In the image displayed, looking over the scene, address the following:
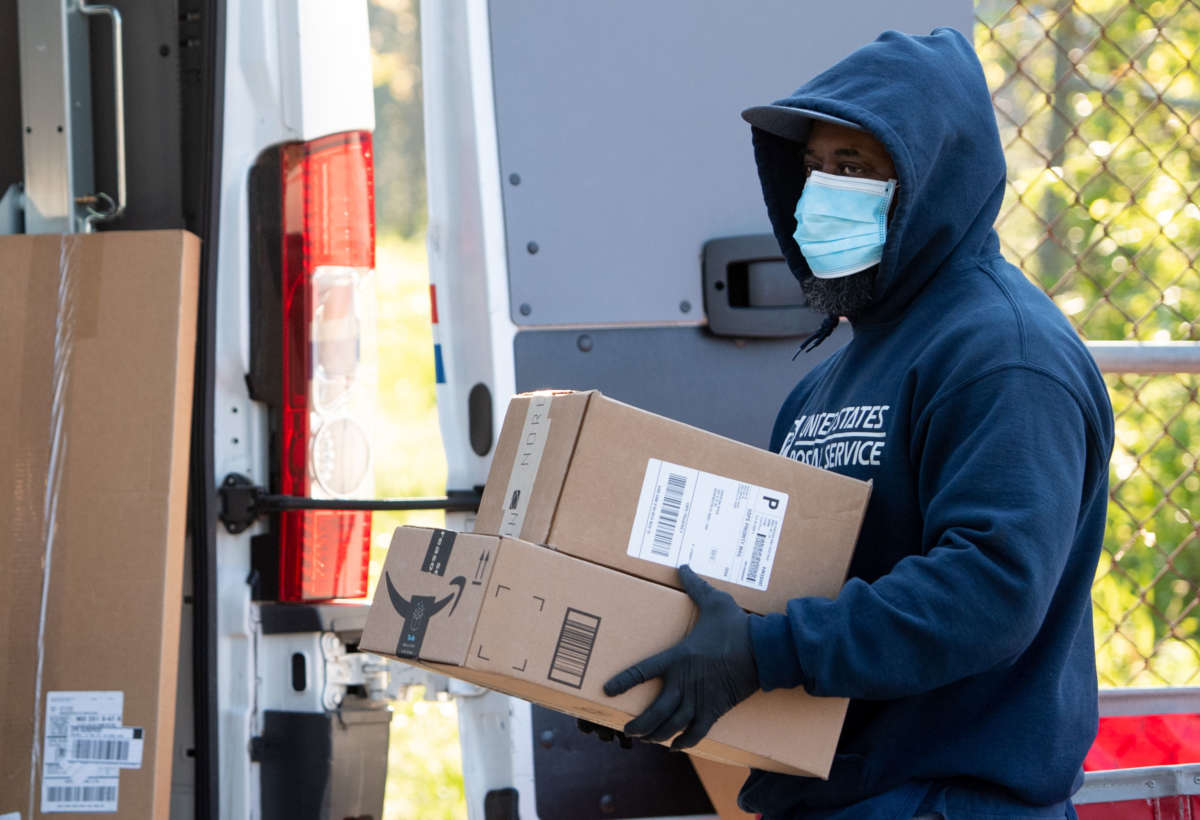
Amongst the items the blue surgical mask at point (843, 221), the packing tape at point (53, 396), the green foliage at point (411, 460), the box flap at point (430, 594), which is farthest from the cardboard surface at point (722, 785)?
the green foliage at point (411, 460)

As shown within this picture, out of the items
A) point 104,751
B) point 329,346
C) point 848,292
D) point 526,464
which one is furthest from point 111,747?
point 848,292

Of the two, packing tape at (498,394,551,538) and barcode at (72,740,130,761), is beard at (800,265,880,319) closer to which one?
packing tape at (498,394,551,538)

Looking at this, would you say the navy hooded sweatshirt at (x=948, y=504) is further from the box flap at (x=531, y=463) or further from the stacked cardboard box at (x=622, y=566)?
the box flap at (x=531, y=463)

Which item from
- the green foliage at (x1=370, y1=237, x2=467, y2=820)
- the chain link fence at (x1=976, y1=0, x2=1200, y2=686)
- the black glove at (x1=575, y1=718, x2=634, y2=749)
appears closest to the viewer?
the black glove at (x1=575, y1=718, x2=634, y2=749)

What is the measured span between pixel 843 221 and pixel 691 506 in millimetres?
435

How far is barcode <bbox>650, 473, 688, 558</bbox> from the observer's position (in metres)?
1.50

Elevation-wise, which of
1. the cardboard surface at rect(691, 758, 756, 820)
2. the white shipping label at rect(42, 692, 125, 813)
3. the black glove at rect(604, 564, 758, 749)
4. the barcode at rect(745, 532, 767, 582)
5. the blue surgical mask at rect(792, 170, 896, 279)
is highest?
the blue surgical mask at rect(792, 170, 896, 279)

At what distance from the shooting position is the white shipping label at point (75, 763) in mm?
2029

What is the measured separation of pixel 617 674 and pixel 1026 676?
1.52 feet

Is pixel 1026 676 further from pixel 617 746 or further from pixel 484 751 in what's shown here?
pixel 484 751

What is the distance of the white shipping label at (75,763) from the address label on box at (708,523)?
3.28ft

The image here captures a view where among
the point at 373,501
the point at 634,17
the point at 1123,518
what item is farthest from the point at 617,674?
the point at 1123,518

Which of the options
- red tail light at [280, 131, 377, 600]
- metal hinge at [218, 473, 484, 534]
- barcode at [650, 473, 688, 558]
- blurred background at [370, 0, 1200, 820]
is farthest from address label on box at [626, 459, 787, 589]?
blurred background at [370, 0, 1200, 820]

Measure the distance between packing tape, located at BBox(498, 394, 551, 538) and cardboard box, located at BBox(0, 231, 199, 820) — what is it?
2.33 feet
